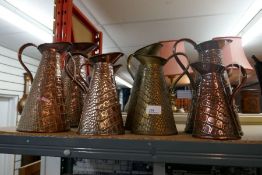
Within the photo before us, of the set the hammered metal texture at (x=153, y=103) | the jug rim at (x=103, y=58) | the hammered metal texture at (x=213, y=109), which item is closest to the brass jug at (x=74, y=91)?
the jug rim at (x=103, y=58)

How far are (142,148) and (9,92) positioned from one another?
3.63 metres

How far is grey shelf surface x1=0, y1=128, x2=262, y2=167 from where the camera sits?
50 cm

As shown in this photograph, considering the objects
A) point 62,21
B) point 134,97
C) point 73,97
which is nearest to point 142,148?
point 134,97

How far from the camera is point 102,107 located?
2.15 feet

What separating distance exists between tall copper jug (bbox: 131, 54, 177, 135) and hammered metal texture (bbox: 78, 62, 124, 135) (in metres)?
0.06

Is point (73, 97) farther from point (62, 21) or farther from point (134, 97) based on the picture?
point (62, 21)

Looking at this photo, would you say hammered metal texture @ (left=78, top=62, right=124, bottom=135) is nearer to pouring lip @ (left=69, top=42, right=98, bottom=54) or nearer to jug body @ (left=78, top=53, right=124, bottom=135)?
jug body @ (left=78, top=53, right=124, bottom=135)

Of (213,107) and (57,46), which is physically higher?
(57,46)

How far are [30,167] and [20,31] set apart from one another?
5.29 feet

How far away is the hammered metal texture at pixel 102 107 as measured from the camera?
0.64 metres

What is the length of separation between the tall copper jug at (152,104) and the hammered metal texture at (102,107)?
0.06 metres

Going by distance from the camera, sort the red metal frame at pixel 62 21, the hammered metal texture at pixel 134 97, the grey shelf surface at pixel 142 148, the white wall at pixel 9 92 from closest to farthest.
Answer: the grey shelf surface at pixel 142 148 → the hammered metal texture at pixel 134 97 → the red metal frame at pixel 62 21 → the white wall at pixel 9 92

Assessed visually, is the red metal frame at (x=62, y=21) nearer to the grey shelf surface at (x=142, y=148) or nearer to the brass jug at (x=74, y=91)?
the brass jug at (x=74, y=91)

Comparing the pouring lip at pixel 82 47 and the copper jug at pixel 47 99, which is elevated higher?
the pouring lip at pixel 82 47
